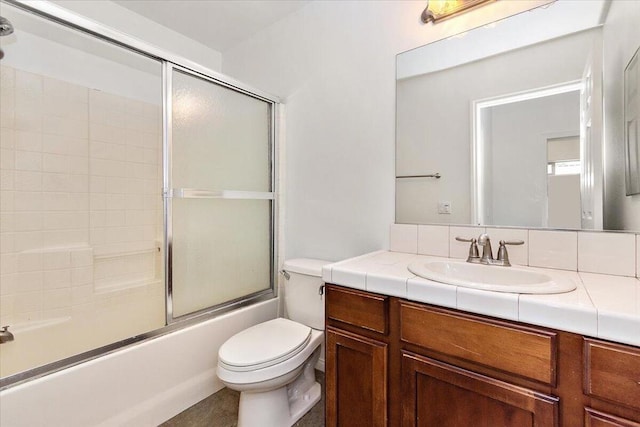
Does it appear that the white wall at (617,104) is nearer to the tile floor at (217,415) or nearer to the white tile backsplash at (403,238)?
the white tile backsplash at (403,238)

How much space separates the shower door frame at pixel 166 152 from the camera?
119cm

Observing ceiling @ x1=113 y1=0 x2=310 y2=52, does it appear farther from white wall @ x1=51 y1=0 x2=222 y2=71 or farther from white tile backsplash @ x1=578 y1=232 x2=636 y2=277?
white tile backsplash @ x1=578 y1=232 x2=636 y2=277

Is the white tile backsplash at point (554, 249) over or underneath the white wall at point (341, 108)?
underneath

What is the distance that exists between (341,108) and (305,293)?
1.13 m

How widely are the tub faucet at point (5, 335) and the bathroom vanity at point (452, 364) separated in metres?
1.67

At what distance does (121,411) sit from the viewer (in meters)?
1.34

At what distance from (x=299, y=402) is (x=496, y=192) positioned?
4.68 feet

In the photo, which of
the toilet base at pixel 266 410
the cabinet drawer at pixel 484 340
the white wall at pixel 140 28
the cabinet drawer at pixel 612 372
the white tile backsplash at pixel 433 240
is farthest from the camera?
the white wall at pixel 140 28

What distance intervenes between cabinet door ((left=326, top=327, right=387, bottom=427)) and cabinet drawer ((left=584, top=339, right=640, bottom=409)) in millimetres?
541

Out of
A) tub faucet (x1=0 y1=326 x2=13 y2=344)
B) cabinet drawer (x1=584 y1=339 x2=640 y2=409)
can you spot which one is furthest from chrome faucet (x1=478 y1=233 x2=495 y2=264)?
tub faucet (x1=0 y1=326 x2=13 y2=344)

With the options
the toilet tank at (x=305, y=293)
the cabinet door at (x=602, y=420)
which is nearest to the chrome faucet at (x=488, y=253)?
the cabinet door at (x=602, y=420)

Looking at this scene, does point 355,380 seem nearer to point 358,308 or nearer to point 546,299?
point 358,308

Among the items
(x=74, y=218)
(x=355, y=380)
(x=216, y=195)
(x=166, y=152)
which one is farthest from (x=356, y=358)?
(x=74, y=218)

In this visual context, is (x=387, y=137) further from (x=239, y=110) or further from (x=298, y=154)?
(x=239, y=110)
